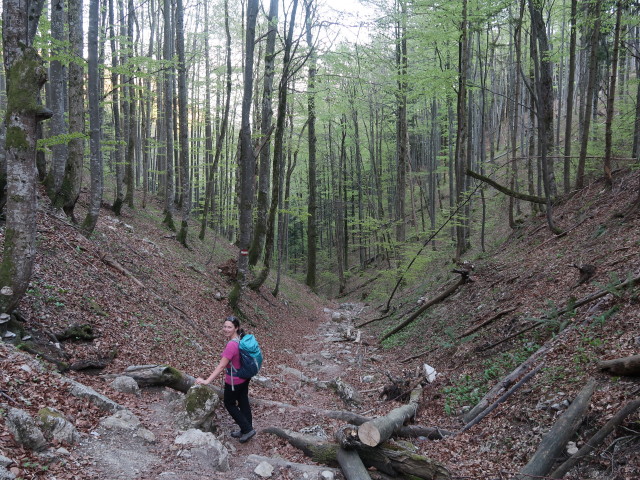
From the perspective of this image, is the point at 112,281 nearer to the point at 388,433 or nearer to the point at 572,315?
the point at 388,433

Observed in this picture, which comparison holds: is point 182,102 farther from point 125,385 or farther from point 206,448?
point 206,448

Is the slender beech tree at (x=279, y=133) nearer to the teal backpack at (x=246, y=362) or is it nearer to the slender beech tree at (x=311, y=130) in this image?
the slender beech tree at (x=311, y=130)

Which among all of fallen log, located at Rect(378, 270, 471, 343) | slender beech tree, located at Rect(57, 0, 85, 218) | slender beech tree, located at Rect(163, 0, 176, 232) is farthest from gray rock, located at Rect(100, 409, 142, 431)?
slender beech tree, located at Rect(163, 0, 176, 232)

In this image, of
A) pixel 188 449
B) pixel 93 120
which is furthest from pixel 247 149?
pixel 188 449

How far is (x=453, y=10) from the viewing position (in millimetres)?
11336

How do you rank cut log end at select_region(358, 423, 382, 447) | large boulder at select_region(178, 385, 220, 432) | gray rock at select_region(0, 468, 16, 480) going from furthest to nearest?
large boulder at select_region(178, 385, 220, 432) → cut log end at select_region(358, 423, 382, 447) → gray rock at select_region(0, 468, 16, 480)

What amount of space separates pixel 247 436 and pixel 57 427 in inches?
90.7

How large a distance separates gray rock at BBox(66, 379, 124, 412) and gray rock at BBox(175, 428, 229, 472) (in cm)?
89

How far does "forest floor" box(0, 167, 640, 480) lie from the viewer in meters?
4.14

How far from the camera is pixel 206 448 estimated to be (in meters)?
4.55

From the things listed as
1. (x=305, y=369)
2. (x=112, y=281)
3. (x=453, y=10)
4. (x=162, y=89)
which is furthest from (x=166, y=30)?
(x=305, y=369)

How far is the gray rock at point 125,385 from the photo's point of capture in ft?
17.8

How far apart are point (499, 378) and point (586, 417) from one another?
2.12m

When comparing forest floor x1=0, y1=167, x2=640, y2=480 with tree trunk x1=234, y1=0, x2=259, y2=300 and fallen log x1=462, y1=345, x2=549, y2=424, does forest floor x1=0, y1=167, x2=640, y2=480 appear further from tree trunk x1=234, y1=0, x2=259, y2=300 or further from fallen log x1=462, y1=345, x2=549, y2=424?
tree trunk x1=234, y1=0, x2=259, y2=300
